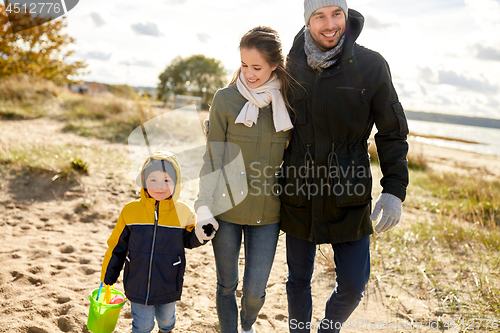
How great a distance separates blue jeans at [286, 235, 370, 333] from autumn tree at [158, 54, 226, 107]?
1150 inches

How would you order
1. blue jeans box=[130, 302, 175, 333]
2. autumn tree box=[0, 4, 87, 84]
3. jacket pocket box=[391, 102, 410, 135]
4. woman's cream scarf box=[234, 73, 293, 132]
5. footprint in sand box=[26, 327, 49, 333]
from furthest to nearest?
autumn tree box=[0, 4, 87, 84]
footprint in sand box=[26, 327, 49, 333]
blue jeans box=[130, 302, 175, 333]
woman's cream scarf box=[234, 73, 293, 132]
jacket pocket box=[391, 102, 410, 135]

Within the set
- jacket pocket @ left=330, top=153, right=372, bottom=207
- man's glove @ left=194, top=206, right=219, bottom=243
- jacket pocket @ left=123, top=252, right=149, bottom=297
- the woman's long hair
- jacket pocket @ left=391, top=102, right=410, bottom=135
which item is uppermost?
the woman's long hair

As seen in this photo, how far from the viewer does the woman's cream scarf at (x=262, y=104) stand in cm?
205

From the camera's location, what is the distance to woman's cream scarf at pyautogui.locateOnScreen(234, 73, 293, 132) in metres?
2.05

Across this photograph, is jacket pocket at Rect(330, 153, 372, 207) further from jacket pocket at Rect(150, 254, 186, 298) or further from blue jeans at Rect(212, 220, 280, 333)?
jacket pocket at Rect(150, 254, 186, 298)

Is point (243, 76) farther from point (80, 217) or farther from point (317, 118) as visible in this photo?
point (80, 217)

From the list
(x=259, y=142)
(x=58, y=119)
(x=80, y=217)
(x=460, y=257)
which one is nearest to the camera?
(x=259, y=142)

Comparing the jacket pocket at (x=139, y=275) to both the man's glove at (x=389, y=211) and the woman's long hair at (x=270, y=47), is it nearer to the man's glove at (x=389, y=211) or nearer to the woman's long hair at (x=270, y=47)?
the woman's long hair at (x=270, y=47)

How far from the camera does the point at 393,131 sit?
77.7 inches

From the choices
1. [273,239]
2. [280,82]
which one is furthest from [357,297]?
[280,82]

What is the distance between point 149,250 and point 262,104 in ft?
3.59

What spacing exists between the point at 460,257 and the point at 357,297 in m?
2.73

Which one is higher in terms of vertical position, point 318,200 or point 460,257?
point 318,200

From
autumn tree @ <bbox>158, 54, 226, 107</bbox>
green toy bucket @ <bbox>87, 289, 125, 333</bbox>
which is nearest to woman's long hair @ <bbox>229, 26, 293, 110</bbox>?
green toy bucket @ <bbox>87, 289, 125, 333</bbox>
